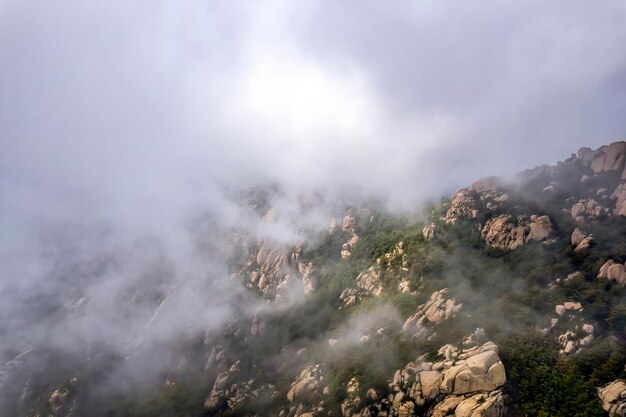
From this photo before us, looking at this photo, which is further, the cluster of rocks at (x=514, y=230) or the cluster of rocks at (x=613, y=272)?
the cluster of rocks at (x=514, y=230)

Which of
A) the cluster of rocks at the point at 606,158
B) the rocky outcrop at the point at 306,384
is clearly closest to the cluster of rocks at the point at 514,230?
the cluster of rocks at the point at 606,158

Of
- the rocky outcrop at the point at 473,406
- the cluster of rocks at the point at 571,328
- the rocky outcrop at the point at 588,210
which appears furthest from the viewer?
the rocky outcrop at the point at 588,210

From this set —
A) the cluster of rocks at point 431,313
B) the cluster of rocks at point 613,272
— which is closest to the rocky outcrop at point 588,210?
the cluster of rocks at point 613,272

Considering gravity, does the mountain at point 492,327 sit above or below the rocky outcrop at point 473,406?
above

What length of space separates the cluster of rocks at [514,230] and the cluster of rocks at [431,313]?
125ft

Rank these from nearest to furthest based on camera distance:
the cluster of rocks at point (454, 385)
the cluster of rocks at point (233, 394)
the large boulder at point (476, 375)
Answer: the cluster of rocks at point (454, 385) < the large boulder at point (476, 375) < the cluster of rocks at point (233, 394)

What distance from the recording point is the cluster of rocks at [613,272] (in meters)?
114

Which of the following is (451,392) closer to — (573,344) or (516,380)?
(516,380)

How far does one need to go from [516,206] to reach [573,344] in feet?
289

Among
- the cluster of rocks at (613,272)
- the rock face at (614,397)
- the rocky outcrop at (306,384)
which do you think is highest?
the rocky outcrop at (306,384)

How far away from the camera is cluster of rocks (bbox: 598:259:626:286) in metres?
114

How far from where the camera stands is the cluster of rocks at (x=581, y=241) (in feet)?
437

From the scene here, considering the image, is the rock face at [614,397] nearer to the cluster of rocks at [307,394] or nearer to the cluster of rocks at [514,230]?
the cluster of rocks at [514,230]

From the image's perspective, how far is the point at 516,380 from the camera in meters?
101
